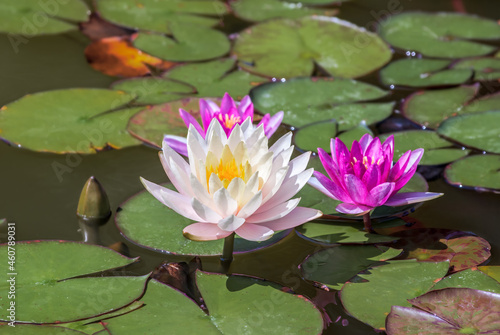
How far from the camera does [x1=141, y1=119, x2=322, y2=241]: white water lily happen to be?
71.1 inches

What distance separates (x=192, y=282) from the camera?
6.31ft

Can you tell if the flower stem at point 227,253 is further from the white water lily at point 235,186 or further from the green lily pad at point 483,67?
the green lily pad at point 483,67

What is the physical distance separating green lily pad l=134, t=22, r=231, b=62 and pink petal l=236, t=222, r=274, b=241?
1.67 metres

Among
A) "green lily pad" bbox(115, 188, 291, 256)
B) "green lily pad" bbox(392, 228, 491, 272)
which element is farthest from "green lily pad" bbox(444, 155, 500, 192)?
"green lily pad" bbox(115, 188, 291, 256)

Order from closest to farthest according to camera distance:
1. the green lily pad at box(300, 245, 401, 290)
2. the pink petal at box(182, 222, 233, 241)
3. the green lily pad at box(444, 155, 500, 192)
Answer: the pink petal at box(182, 222, 233, 241) < the green lily pad at box(300, 245, 401, 290) < the green lily pad at box(444, 155, 500, 192)

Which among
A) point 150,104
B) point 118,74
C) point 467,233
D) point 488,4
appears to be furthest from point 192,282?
point 488,4

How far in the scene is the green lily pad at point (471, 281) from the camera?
1.89 metres

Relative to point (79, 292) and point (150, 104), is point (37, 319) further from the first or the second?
point (150, 104)

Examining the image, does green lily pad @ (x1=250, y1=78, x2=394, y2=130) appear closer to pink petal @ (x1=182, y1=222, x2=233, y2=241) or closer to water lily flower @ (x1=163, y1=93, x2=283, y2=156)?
water lily flower @ (x1=163, y1=93, x2=283, y2=156)

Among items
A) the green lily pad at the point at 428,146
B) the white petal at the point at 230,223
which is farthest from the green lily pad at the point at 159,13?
the white petal at the point at 230,223

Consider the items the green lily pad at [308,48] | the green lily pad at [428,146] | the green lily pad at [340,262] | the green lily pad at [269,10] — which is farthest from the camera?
the green lily pad at [269,10]

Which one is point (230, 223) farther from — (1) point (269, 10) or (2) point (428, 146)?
(1) point (269, 10)

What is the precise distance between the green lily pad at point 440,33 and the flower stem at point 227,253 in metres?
2.06

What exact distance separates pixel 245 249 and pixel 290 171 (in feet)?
1.07
